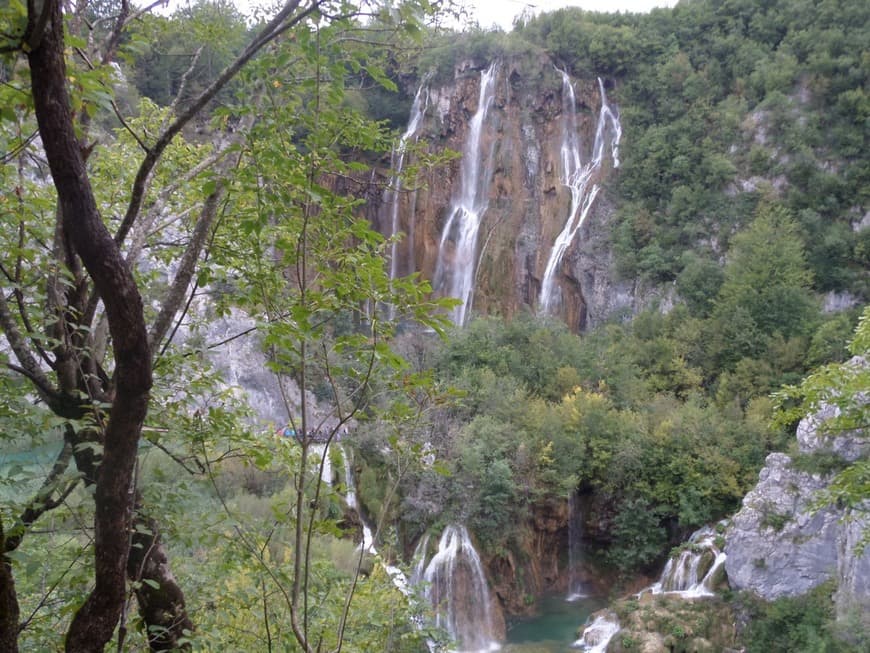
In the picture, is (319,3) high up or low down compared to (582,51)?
down

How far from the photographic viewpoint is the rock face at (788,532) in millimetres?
10820

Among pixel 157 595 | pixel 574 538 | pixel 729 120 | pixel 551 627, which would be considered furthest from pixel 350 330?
pixel 729 120

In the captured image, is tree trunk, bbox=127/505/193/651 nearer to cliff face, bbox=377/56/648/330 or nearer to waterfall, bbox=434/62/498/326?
cliff face, bbox=377/56/648/330

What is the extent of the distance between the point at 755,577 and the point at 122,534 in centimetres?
1188

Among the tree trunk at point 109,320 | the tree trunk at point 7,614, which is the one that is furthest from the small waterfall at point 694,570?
the tree trunk at point 7,614

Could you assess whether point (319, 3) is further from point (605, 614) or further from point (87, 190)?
point (605, 614)

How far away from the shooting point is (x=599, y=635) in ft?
37.3

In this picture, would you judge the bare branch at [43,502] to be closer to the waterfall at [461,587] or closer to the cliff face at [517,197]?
the waterfall at [461,587]

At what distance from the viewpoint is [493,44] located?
25.6 meters

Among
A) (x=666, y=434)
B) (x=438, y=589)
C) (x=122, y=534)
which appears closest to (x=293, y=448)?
(x=122, y=534)

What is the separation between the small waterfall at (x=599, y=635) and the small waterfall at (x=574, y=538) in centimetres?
247

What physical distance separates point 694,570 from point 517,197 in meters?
15.6

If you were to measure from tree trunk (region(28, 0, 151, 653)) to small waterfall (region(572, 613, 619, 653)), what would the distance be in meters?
11.0

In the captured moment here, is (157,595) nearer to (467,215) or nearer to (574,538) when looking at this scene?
(574,538)
